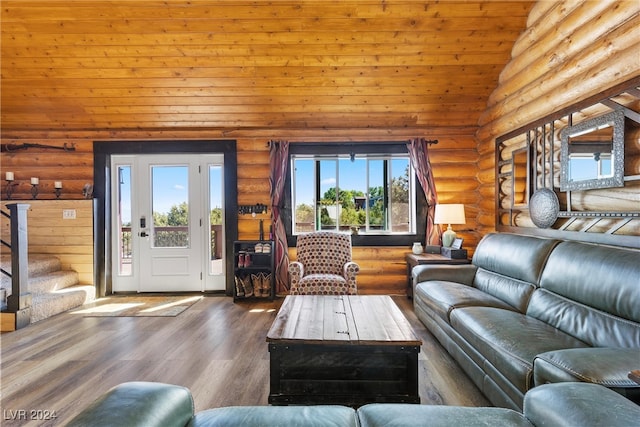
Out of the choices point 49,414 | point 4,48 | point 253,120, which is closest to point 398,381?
point 49,414

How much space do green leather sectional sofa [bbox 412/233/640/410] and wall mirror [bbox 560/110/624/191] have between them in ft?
2.00

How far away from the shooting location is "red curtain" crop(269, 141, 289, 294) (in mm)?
4715

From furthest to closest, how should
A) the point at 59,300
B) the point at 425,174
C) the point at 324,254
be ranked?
the point at 425,174
the point at 324,254
the point at 59,300

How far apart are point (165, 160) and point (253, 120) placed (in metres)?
1.59

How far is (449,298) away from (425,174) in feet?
7.91

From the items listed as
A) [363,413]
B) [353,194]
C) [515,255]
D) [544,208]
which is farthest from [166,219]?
[544,208]

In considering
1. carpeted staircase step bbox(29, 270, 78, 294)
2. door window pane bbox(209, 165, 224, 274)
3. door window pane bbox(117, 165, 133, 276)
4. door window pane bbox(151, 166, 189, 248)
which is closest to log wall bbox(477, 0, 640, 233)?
door window pane bbox(209, 165, 224, 274)

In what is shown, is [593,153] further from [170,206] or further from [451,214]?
[170,206]

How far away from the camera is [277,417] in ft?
3.70

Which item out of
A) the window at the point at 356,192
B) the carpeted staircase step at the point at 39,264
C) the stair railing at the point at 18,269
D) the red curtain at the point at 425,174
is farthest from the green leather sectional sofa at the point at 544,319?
the carpeted staircase step at the point at 39,264

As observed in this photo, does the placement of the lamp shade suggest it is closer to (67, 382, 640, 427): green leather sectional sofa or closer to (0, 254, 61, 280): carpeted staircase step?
(67, 382, 640, 427): green leather sectional sofa

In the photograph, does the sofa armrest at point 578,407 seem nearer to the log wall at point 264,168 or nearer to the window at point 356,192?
the log wall at point 264,168

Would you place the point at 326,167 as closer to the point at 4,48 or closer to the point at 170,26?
the point at 170,26

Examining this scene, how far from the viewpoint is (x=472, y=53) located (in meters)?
3.77
